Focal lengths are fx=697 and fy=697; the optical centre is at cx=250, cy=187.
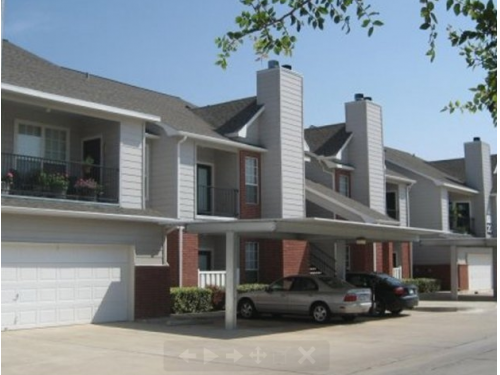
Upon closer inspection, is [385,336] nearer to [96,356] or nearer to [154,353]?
[154,353]

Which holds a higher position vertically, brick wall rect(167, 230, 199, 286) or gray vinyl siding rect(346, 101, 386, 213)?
gray vinyl siding rect(346, 101, 386, 213)

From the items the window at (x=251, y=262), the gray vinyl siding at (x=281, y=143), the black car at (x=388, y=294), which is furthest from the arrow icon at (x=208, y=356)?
the gray vinyl siding at (x=281, y=143)

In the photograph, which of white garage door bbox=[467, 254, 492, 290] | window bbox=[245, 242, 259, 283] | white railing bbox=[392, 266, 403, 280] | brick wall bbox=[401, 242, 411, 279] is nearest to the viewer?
window bbox=[245, 242, 259, 283]

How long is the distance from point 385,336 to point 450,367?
16.9 ft

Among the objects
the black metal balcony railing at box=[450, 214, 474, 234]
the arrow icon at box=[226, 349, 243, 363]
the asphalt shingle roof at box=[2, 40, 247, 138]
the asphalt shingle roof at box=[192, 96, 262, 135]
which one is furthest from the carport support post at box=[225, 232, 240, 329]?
the black metal balcony railing at box=[450, 214, 474, 234]

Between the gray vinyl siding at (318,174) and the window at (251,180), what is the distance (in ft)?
20.9

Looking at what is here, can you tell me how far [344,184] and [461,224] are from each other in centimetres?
1381

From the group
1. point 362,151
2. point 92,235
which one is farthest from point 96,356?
point 362,151

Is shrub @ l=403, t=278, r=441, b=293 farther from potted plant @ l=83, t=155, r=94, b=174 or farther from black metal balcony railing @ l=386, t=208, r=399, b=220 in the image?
potted plant @ l=83, t=155, r=94, b=174

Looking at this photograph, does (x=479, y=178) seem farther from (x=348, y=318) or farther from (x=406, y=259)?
(x=348, y=318)

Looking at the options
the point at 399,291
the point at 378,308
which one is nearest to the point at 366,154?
the point at 399,291

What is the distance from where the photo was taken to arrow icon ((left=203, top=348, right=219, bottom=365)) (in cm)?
1317

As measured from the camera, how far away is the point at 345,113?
115ft

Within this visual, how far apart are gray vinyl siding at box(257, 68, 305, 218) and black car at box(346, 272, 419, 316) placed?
4.76 metres
